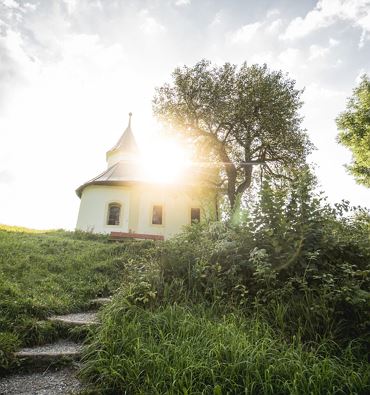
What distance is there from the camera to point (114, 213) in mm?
22047

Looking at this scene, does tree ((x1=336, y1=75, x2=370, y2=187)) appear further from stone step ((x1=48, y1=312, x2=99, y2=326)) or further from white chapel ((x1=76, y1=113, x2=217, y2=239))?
stone step ((x1=48, y1=312, x2=99, y2=326))

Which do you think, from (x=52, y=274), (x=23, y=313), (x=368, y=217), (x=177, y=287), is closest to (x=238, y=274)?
(x=177, y=287)

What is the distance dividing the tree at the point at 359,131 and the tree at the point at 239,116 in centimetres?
251

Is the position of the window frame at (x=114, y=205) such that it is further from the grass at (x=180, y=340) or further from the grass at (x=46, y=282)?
the grass at (x=180, y=340)

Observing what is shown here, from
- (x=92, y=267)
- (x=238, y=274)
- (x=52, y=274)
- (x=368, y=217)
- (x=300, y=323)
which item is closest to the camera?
(x=300, y=323)

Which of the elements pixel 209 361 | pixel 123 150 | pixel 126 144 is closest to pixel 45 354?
pixel 209 361

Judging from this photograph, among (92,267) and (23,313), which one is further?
(92,267)

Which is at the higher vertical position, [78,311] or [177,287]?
[177,287]

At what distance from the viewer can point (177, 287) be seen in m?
5.34

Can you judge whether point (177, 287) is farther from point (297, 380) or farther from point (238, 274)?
point (297, 380)

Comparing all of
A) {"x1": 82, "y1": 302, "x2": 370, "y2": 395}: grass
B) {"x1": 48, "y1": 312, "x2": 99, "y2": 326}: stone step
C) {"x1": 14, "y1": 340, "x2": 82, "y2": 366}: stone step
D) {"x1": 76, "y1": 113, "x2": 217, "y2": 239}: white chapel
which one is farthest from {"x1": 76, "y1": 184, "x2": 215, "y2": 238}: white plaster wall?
{"x1": 82, "y1": 302, "x2": 370, "y2": 395}: grass

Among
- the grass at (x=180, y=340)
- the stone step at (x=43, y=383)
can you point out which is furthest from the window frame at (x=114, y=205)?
the stone step at (x=43, y=383)

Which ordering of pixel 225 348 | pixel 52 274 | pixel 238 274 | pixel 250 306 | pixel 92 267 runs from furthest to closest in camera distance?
1. pixel 92 267
2. pixel 52 274
3. pixel 238 274
4. pixel 250 306
5. pixel 225 348

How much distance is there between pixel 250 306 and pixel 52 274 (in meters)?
5.01
